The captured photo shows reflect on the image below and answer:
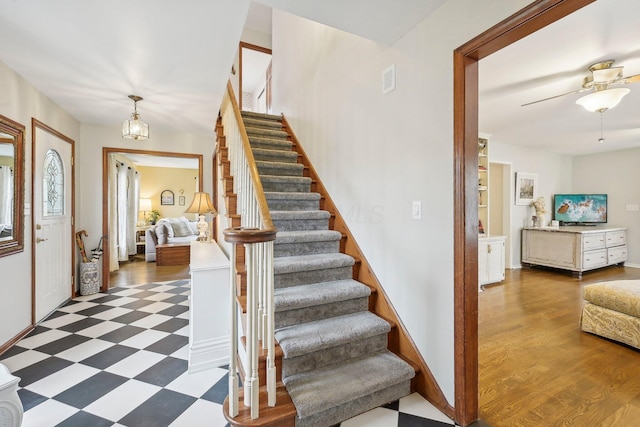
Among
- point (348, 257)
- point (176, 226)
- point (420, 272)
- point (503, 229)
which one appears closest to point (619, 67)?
point (420, 272)

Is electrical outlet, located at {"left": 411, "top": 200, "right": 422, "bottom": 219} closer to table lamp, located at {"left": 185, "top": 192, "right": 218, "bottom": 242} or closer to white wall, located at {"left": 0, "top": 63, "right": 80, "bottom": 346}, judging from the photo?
table lamp, located at {"left": 185, "top": 192, "right": 218, "bottom": 242}

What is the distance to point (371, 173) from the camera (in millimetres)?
2422

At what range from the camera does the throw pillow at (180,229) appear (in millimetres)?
7051

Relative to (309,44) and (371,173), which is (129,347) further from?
(309,44)

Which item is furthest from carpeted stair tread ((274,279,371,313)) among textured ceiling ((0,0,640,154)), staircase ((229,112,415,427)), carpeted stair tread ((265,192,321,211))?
textured ceiling ((0,0,640,154))

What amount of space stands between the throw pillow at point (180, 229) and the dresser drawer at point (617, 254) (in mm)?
8934

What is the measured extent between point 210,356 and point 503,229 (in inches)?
224

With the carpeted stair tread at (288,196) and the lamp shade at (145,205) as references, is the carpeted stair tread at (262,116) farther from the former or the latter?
the lamp shade at (145,205)

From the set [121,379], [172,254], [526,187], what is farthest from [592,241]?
[172,254]

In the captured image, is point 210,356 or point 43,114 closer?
point 210,356

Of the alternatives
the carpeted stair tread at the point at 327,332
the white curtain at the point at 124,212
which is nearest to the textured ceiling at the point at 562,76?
the carpeted stair tread at the point at 327,332

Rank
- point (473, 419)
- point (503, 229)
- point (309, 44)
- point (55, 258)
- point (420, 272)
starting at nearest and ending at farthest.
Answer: point (473, 419) < point (420, 272) < point (55, 258) < point (309, 44) < point (503, 229)

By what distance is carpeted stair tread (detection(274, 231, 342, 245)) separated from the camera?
8.25 feet

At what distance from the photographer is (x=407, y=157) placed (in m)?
2.01
